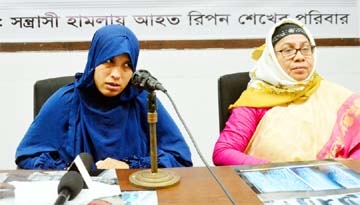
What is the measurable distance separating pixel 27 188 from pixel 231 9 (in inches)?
65.0

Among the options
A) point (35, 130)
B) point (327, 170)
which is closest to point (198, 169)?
point (327, 170)

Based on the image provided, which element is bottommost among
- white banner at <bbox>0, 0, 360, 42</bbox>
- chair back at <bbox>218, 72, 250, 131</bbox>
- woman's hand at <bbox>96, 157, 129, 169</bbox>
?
woman's hand at <bbox>96, 157, 129, 169</bbox>

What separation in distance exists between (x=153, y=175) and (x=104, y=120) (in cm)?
43

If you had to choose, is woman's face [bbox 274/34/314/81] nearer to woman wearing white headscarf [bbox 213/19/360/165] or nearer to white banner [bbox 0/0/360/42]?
woman wearing white headscarf [bbox 213/19/360/165]

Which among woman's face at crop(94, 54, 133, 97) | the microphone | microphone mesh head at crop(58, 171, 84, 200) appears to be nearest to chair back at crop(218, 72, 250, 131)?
woman's face at crop(94, 54, 133, 97)

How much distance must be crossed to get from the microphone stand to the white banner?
1342 mm

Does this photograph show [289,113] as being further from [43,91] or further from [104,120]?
[43,91]

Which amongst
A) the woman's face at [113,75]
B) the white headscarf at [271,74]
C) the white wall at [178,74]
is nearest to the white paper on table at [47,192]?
the woman's face at [113,75]

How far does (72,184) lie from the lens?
1069 mm

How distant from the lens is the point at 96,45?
5.12 feet

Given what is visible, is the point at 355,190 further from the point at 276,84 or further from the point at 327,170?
the point at 276,84

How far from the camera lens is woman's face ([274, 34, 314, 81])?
1.83m

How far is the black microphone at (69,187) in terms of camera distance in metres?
1.03

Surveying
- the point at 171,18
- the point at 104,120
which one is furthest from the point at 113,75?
the point at 171,18
